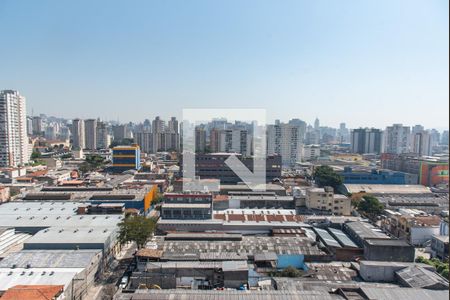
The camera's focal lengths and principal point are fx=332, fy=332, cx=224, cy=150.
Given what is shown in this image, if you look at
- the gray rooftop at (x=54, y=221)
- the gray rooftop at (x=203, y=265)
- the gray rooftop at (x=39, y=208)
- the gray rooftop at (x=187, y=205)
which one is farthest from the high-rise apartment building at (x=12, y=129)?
the gray rooftop at (x=203, y=265)

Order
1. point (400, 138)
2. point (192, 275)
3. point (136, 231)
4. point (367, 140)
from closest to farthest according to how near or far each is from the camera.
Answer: point (192, 275)
point (136, 231)
point (400, 138)
point (367, 140)

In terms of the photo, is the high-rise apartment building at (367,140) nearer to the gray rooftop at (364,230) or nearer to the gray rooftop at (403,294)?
the gray rooftop at (364,230)

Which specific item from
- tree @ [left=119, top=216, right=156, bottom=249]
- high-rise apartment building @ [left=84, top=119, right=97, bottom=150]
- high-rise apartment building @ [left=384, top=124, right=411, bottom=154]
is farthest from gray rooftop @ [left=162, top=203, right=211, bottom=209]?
high-rise apartment building @ [left=84, top=119, right=97, bottom=150]

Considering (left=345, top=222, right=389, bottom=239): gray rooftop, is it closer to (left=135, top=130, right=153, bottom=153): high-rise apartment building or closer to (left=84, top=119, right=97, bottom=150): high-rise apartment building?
(left=135, top=130, right=153, bottom=153): high-rise apartment building

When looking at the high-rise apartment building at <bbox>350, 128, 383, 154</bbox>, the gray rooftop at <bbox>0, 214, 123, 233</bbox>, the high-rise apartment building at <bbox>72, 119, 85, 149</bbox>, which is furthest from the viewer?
the high-rise apartment building at <bbox>350, 128, 383, 154</bbox>

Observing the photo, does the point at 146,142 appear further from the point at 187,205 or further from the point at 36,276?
the point at 36,276

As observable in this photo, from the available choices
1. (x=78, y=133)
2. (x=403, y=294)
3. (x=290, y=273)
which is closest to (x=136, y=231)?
(x=290, y=273)
